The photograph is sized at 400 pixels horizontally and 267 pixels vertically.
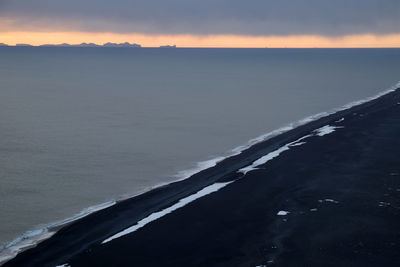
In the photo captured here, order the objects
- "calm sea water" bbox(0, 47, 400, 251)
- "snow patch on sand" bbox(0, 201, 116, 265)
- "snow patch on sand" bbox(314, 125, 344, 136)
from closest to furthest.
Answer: "snow patch on sand" bbox(0, 201, 116, 265)
"calm sea water" bbox(0, 47, 400, 251)
"snow patch on sand" bbox(314, 125, 344, 136)

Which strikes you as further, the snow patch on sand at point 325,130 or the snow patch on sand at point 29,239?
the snow patch on sand at point 325,130

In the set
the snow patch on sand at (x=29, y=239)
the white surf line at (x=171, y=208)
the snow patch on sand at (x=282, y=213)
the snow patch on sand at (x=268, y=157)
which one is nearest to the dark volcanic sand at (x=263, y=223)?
the snow patch on sand at (x=282, y=213)

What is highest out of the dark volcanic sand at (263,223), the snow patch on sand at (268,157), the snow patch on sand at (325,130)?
the snow patch on sand at (325,130)

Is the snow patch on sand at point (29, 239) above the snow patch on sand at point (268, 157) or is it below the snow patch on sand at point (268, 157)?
below

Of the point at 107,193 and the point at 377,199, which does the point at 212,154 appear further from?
the point at 377,199

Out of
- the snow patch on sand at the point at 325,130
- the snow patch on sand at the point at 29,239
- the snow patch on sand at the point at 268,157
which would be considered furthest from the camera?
the snow patch on sand at the point at 325,130

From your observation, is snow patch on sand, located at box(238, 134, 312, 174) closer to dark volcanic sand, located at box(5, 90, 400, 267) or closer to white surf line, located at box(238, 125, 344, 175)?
white surf line, located at box(238, 125, 344, 175)

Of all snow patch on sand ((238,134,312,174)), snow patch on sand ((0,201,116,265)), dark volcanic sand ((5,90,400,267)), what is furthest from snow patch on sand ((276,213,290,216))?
snow patch on sand ((0,201,116,265))

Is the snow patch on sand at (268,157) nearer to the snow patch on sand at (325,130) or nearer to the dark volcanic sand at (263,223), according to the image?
the dark volcanic sand at (263,223)
